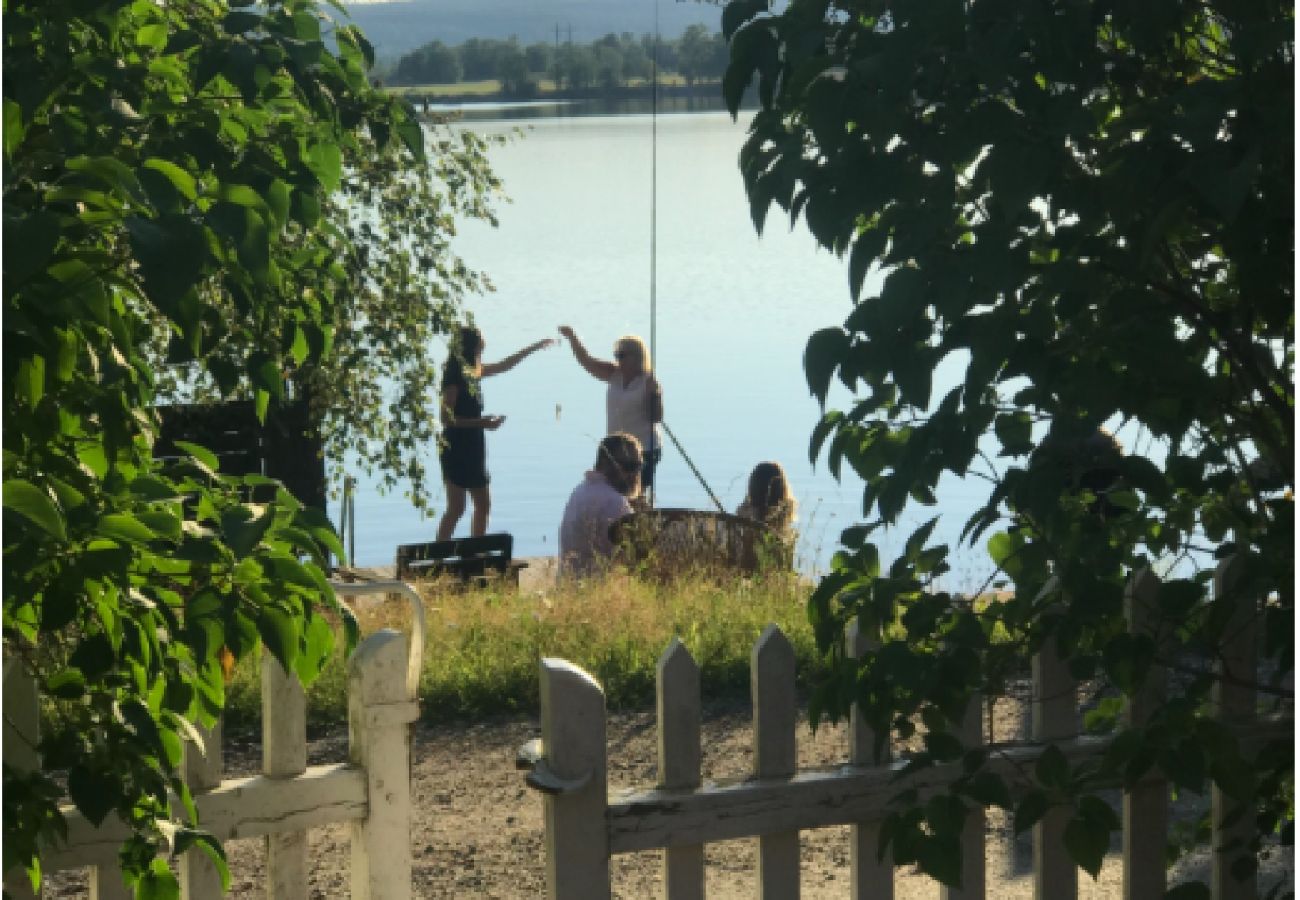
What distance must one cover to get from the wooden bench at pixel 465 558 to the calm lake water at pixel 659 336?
1376 millimetres

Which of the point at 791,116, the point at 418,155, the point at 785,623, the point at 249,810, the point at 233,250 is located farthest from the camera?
the point at 785,623

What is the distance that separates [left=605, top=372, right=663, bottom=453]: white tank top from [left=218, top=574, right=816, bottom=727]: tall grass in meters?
3.34

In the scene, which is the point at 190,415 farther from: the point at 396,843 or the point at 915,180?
the point at 915,180

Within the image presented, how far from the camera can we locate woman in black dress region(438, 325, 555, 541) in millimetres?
9930

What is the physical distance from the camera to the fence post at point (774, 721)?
8.14 feet

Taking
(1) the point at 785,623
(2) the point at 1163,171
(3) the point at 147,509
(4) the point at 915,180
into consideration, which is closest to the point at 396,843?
(3) the point at 147,509

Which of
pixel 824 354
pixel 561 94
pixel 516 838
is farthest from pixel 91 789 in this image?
pixel 561 94

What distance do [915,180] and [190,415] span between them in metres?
5.97

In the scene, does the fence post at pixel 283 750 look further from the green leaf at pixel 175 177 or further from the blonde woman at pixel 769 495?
the blonde woman at pixel 769 495

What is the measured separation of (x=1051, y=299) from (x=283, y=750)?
1334mm

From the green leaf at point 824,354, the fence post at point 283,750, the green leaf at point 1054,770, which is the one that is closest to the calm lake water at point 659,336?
the green leaf at point 824,354

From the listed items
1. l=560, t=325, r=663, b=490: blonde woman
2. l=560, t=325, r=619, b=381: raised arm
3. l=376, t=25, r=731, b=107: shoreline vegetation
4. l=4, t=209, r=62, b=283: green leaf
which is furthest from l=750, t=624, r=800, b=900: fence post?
l=376, t=25, r=731, b=107: shoreline vegetation

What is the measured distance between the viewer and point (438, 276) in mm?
7543

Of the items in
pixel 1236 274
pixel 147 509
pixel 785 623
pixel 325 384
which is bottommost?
pixel 785 623
